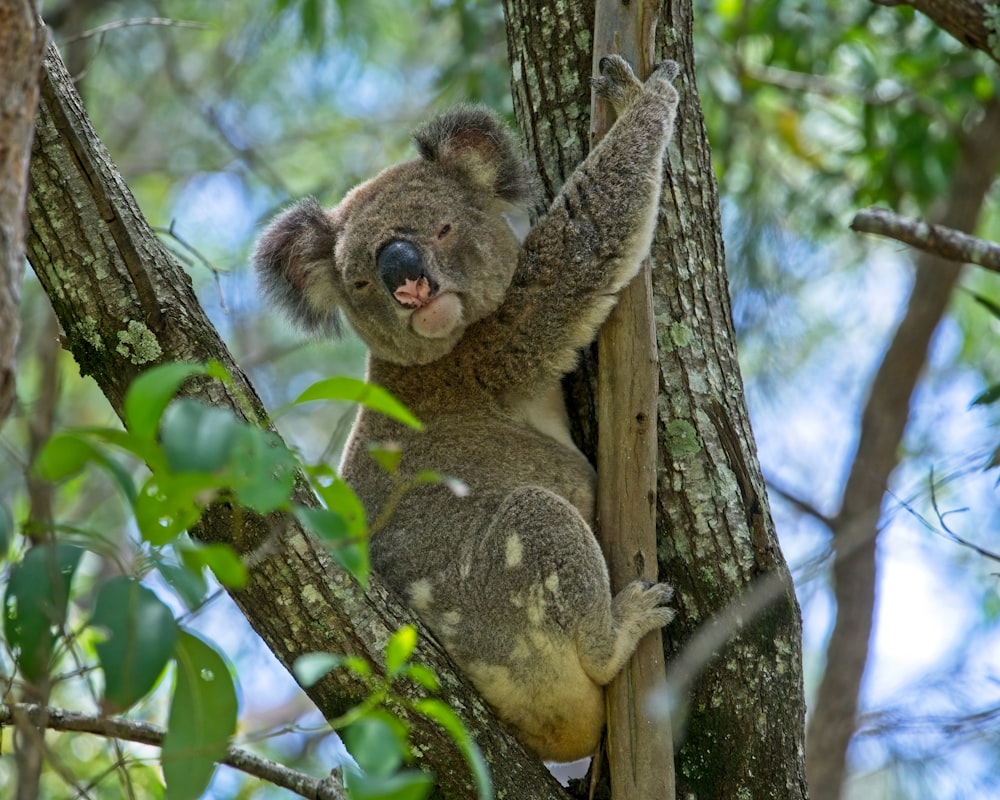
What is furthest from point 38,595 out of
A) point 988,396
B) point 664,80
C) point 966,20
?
point 966,20

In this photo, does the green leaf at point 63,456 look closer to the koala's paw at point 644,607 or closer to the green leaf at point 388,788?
the green leaf at point 388,788

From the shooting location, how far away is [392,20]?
27.6ft

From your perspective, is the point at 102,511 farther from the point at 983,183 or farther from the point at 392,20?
the point at 983,183

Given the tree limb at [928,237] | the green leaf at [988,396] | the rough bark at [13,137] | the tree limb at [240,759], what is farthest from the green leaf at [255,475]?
the green leaf at [988,396]

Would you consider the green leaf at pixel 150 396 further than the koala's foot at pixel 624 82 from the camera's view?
No

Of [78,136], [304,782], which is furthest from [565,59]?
[304,782]

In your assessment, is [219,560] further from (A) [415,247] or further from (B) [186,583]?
(A) [415,247]

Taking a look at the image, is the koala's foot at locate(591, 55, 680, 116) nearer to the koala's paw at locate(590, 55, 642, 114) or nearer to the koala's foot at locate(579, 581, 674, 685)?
the koala's paw at locate(590, 55, 642, 114)

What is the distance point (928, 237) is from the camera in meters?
3.67

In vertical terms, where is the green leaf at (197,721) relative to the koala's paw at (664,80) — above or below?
below

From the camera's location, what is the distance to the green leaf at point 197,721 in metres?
1.58

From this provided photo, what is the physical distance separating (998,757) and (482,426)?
10.3ft

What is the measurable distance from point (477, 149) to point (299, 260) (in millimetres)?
711

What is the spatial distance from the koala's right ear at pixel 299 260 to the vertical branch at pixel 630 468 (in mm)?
1195
